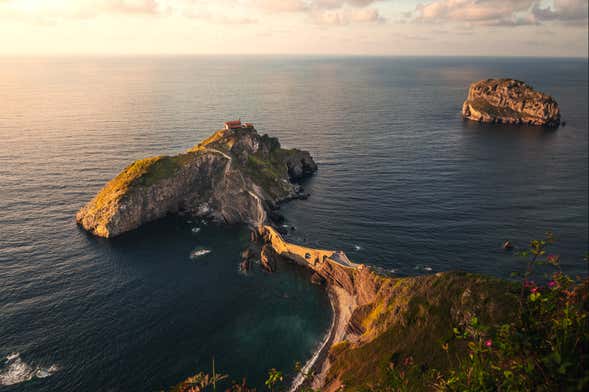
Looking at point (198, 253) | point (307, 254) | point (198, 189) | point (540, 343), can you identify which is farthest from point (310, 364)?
point (198, 189)

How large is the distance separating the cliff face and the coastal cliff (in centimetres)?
4724

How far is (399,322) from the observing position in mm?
70250

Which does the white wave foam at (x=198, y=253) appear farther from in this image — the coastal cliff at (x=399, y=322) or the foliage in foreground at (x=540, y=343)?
the foliage in foreground at (x=540, y=343)

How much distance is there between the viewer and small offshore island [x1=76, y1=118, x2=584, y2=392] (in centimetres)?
6319

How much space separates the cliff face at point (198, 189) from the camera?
115 m

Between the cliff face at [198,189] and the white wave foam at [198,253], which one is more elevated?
the cliff face at [198,189]

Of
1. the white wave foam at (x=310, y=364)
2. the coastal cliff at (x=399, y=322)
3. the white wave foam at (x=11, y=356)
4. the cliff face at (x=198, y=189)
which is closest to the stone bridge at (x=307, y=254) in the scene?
the coastal cliff at (x=399, y=322)

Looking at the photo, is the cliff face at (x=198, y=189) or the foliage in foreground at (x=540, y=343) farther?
the cliff face at (x=198, y=189)

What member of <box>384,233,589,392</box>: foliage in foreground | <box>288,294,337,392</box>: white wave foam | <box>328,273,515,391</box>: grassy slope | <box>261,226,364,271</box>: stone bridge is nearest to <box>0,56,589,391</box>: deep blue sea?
<box>288,294,337,392</box>: white wave foam

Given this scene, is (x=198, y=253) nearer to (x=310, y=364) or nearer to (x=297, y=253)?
(x=297, y=253)

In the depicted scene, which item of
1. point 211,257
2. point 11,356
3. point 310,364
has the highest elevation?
point 211,257

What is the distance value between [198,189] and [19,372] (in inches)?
2890

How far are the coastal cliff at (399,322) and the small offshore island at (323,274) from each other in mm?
183

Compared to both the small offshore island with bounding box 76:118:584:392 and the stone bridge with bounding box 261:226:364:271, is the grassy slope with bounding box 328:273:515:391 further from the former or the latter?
the stone bridge with bounding box 261:226:364:271
